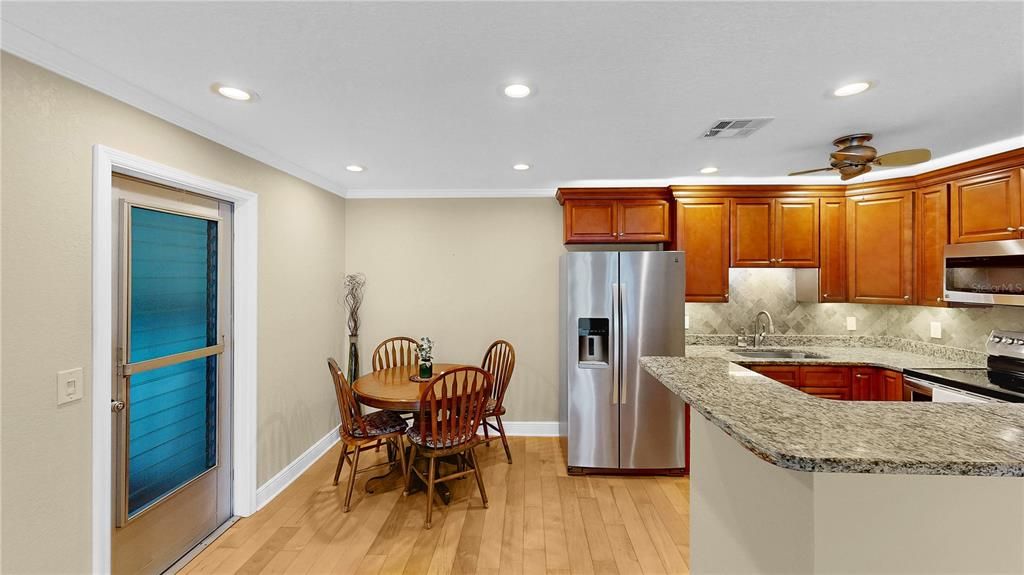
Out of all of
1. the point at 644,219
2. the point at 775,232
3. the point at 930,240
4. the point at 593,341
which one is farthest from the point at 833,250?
the point at 593,341

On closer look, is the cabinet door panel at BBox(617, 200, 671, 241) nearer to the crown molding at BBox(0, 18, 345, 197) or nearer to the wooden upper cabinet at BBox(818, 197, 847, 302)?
the wooden upper cabinet at BBox(818, 197, 847, 302)

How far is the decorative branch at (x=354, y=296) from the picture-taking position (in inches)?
167

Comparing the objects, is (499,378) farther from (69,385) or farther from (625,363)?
(69,385)

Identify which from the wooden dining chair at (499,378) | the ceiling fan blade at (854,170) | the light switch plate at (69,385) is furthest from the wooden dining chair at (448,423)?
the ceiling fan blade at (854,170)

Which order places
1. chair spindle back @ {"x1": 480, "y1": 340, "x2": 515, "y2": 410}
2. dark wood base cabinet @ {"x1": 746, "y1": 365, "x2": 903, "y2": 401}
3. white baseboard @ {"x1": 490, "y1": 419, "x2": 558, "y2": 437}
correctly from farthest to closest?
white baseboard @ {"x1": 490, "y1": 419, "x2": 558, "y2": 437}, chair spindle back @ {"x1": 480, "y1": 340, "x2": 515, "y2": 410}, dark wood base cabinet @ {"x1": 746, "y1": 365, "x2": 903, "y2": 401}

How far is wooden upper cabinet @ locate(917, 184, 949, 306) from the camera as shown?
3.09m

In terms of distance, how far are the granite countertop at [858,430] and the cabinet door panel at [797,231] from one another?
271cm

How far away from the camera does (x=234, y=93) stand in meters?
2.00

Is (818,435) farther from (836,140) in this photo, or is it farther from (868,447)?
(836,140)

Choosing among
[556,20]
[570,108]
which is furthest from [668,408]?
[556,20]

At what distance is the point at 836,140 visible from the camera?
2600mm

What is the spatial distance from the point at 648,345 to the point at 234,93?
3047 mm

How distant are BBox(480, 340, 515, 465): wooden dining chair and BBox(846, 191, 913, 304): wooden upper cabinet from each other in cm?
290

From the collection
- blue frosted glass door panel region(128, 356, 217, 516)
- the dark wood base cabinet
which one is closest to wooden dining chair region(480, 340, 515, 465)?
blue frosted glass door panel region(128, 356, 217, 516)
